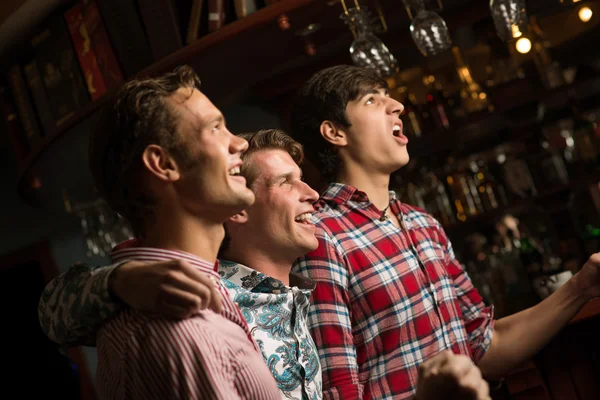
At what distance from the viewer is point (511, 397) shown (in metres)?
2.25

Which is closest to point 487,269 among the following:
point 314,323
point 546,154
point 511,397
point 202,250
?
point 546,154

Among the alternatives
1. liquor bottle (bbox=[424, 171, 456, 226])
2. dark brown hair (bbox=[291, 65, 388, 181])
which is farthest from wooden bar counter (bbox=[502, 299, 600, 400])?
liquor bottle (bbox=[424, 171, 456, 226])

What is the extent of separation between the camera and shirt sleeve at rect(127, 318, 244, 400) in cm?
104

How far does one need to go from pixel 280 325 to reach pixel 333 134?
2.25ft

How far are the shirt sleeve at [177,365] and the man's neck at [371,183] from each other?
1.00 m

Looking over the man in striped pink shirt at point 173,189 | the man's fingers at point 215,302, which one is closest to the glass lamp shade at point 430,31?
the man in striped pink shirt at point 173,189

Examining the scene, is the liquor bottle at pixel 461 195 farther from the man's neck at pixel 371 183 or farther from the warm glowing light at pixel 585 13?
the man's neck at pixel 371 183

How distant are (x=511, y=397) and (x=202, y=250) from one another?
135cm

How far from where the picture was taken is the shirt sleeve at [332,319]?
5.50ft

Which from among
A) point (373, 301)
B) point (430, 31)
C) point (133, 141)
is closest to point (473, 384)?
point (133, 141)

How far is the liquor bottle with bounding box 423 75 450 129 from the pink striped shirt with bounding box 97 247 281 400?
2934 mm

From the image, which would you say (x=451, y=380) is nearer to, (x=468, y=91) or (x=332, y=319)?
(x=332, y=319)

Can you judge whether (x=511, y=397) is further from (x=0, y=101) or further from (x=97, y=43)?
(x=0, y=101)

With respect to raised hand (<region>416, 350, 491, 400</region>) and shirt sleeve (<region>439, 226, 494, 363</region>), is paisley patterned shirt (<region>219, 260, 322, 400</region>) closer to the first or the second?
raised hand (<region>416, 350, 491, 400</region>)
